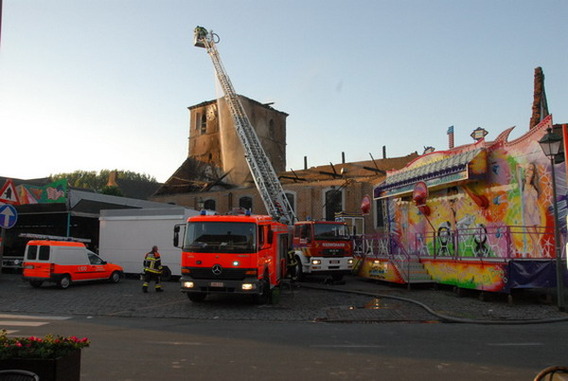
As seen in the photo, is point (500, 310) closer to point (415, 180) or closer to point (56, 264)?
point (415, 180)

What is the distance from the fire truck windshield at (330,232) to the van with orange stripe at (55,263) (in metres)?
9.14

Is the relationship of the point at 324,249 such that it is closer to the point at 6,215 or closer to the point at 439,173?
the point at 439,173

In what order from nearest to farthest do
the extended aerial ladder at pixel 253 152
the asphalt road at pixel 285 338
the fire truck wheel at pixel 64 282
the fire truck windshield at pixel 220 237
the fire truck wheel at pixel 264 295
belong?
the asphalt road at pixel 285 338
the fire truck windshield at pixel 220 237
the fire truck wheel at pixel 264 295
the fire truck wheel at pixel 64 282
the extended aerial ladder at pixel 253 152

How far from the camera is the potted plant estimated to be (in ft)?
11.5

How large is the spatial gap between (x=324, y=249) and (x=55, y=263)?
398 inches

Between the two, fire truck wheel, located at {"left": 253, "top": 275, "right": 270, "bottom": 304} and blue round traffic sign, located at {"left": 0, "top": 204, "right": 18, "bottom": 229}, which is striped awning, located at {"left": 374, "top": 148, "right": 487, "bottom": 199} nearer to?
fire truck wheel, located at {"left": 253, "top": 275, "right": 270, "bottom": 304}

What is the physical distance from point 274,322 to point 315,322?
3.06 ft

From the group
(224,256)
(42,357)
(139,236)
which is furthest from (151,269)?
(42,357)

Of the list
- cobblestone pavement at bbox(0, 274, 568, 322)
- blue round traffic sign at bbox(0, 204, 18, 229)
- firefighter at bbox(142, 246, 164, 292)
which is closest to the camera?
cobblestone pavement at bbox(0, 274, 568, 322)

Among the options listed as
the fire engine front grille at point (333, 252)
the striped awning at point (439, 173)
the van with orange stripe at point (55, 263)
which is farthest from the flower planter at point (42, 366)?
the fire engine front grille at point (333, 252)

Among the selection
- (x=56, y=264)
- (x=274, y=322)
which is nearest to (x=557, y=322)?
(x=274, y=322)

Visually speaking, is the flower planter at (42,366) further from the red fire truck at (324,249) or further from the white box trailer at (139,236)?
the white box trailer at (139,236)

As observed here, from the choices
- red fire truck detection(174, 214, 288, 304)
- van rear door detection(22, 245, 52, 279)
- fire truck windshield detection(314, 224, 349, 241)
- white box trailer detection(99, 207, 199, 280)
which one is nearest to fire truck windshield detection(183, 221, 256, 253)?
red fire truck detection(174, 214, 288, 304)

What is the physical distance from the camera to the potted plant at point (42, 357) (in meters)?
3.49
